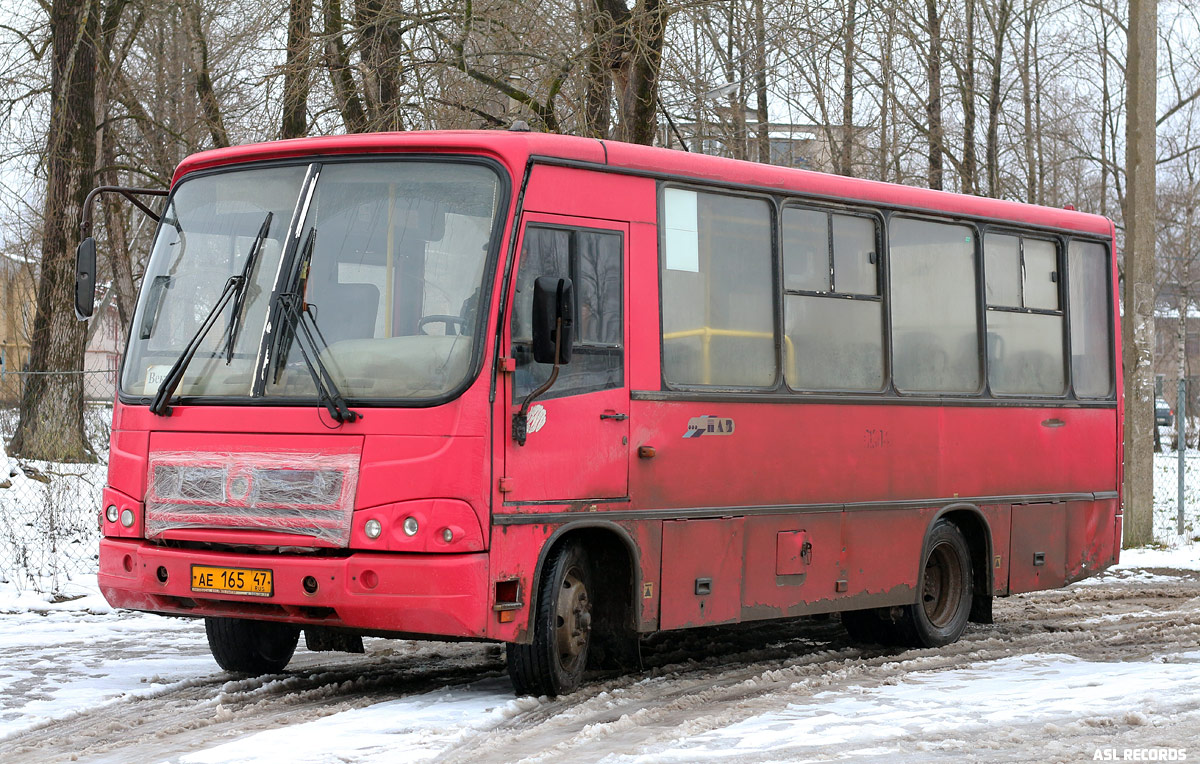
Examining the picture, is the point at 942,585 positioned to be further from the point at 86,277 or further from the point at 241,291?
the point at 86,277

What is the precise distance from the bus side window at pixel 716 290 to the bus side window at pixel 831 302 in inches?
9.5

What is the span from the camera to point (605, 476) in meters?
8.51

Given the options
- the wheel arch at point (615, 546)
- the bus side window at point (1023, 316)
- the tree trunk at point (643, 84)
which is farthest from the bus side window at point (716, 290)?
the tree trunk at point (643, 84)

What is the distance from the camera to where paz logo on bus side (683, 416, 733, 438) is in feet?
29.7

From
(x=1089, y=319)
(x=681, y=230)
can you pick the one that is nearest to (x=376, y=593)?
(x=681, y=230)

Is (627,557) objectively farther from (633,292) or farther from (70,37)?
(70,37)

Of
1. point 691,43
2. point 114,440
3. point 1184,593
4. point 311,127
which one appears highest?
point 691,43

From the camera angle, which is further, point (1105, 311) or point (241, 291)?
point (1105, 311)

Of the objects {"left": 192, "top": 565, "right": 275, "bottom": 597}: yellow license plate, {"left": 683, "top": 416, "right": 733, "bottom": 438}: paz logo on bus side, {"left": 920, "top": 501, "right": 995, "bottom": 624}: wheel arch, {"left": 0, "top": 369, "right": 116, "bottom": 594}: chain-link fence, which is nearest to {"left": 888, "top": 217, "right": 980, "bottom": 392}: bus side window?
{"left": 920, "top": 501, "right": 995, "bottom": 624}: wheel arch

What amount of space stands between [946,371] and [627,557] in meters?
3.51

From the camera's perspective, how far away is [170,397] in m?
8.34

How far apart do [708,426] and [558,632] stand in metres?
1.58

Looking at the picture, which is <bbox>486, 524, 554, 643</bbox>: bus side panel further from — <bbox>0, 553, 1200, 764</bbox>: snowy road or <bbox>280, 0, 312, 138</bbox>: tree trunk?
<bbox>280, 0, 312, 138</bbox>: tree trunk

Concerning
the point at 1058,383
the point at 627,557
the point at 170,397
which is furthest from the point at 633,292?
the point at 1058,383
